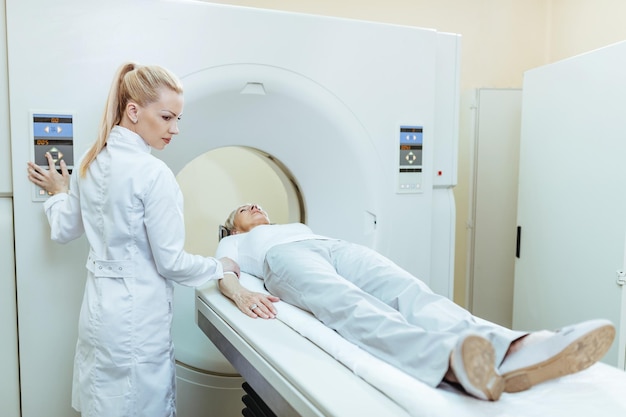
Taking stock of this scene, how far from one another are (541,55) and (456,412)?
2915mm

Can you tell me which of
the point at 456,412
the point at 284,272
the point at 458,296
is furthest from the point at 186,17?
the point at 458,296

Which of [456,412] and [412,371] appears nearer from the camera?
[456,412]

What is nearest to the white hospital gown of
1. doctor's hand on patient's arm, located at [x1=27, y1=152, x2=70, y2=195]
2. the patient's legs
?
the patient's legs

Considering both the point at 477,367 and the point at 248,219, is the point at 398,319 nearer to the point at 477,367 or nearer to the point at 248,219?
the point at 477,367

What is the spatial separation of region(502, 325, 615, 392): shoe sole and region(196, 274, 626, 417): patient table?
34 millimetres

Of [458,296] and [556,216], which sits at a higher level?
[556,216]

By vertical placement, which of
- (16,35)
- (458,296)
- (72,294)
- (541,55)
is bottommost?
(458,296)

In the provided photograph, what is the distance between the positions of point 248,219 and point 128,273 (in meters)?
0.74

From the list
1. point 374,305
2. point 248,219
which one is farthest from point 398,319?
point 248,219

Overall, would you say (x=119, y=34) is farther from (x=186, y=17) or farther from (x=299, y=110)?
(x=299, y=110)

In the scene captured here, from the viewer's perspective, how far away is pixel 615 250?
198cm

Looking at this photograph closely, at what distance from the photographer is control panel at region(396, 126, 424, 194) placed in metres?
2.12

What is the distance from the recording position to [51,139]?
1.67 m

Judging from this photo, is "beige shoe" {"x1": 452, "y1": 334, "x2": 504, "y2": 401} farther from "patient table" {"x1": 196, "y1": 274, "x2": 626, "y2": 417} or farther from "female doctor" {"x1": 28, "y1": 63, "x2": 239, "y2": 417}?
"female doctor" {"x1": 28, "y1": 63, "x2": 239, "y2": 417}
